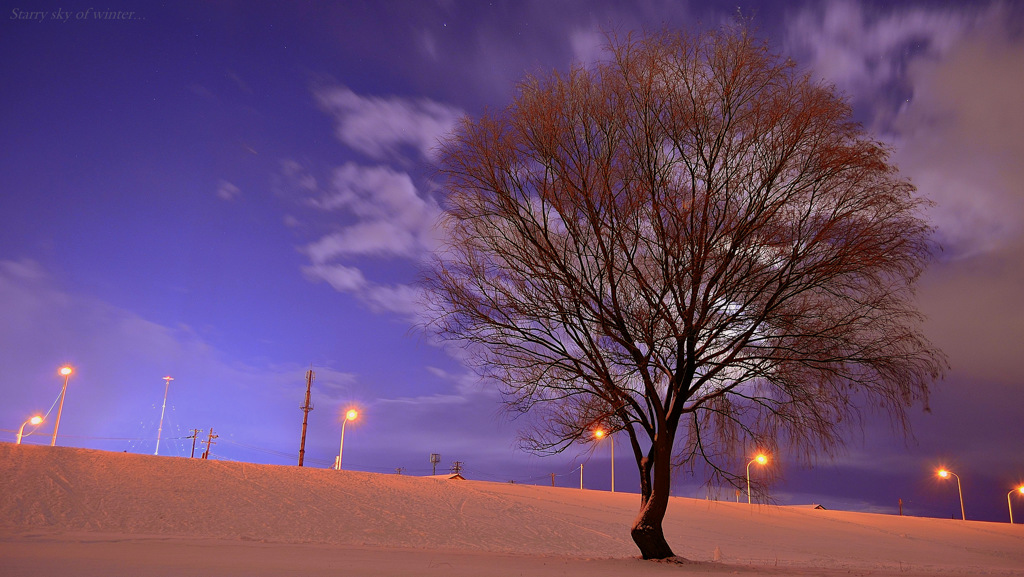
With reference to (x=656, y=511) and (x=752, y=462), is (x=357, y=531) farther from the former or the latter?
(x=752, y=462)

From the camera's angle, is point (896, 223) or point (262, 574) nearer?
point (262, 574)

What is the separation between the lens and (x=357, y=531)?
60.3ft

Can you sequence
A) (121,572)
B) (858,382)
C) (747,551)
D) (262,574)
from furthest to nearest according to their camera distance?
(747,551) → (858,382) → (262,574) → (121,572)

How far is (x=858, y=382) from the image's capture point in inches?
411

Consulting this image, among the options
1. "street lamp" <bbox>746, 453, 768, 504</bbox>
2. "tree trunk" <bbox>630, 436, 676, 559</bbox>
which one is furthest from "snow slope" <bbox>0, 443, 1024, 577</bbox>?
"street lamp" <bbox>746, 453, 768, 504</bbox>

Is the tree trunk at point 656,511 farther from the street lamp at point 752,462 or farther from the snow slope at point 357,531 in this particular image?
the street lamp at point 752,462

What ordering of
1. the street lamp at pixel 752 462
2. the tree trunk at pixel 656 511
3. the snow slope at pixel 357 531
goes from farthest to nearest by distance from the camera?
the tree trunk at pixel 656 511 → the street lamp at pixel 752 462 → the snow slope at pixel 357 531

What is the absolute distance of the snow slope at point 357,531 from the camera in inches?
355

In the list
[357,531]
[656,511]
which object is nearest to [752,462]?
[656,511]

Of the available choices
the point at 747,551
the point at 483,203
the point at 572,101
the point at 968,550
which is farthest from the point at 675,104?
the point at 968,550

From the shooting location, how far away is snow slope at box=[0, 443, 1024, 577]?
901cm

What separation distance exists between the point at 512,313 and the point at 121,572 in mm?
6672

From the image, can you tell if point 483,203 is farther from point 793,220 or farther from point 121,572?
point 121,572

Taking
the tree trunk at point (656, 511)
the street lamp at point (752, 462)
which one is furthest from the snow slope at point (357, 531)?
the street lamp at point (752, 462)
